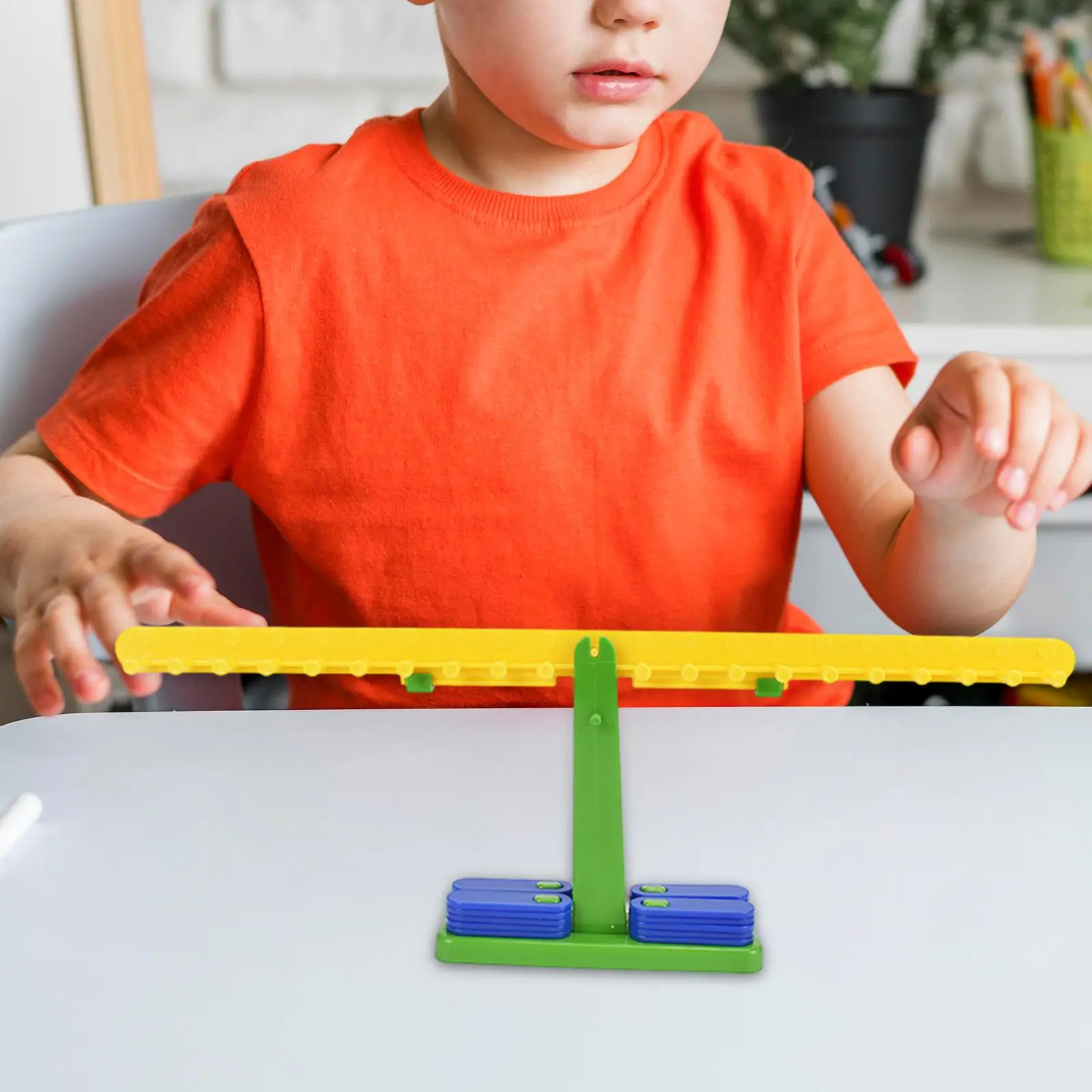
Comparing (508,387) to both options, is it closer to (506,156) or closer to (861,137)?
(506,156)

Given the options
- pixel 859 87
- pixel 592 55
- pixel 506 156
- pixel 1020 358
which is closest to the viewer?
pixel 592 55

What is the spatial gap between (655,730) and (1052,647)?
15 cm

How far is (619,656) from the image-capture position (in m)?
0.42

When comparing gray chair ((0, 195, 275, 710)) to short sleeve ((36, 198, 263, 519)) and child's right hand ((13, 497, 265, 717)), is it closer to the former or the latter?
short sleeve ((36, 198, 263, 519))

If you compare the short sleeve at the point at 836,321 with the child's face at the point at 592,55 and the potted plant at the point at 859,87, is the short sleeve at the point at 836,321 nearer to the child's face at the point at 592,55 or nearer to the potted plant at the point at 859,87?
the child's face at the point at 592,55

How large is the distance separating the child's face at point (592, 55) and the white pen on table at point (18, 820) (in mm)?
395

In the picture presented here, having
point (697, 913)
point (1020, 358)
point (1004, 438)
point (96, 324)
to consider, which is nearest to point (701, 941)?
point (697, 913)

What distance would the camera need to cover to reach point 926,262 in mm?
1317

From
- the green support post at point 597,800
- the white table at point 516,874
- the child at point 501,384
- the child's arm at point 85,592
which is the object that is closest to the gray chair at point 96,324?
the child at point 501,384

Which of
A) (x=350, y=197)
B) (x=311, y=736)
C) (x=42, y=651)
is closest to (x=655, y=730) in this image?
(x=311, y=736)

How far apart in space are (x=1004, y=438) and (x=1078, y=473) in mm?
36

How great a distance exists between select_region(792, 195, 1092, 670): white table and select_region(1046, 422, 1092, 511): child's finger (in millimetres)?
543

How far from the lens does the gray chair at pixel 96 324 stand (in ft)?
2.44

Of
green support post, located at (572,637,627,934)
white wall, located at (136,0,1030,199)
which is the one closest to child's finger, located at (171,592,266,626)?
green support post, located at (572,637,627,934)
